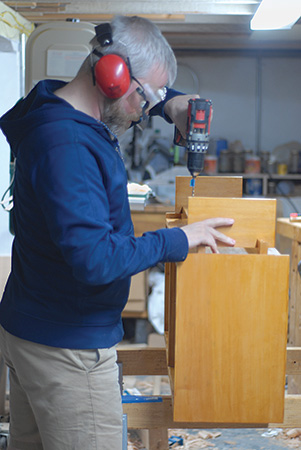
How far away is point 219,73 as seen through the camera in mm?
6199

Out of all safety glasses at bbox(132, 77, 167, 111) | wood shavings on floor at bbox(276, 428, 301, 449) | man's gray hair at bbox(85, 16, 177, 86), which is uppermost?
man's gray hair at bbox(85, 16, 177, 86)

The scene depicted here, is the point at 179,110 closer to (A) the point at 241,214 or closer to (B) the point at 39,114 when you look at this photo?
(A) the point at 241,214

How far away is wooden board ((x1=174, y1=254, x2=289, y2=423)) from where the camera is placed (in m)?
1.41

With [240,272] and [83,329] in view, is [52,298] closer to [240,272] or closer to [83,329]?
[83,329]

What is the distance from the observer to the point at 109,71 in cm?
116

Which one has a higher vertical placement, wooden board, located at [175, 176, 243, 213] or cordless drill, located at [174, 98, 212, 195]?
cordless drill, located at [174, 98, 212, 195]

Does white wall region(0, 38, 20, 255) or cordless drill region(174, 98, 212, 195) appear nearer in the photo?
cordless drill region(174, 98, 212, 195)

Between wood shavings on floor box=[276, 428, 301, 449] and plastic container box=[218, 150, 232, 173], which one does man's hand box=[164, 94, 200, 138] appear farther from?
plastic container box=[218, 150, 232, 173]

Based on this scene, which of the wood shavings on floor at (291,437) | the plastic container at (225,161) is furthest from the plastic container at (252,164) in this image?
the wood shavings on floor at (291,437)

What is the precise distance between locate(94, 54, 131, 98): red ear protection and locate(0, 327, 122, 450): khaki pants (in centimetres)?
62

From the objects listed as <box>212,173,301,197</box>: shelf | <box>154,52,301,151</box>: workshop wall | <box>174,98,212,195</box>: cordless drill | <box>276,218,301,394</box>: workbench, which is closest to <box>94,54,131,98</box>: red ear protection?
<box>174,98,212,195</box>: cordless drill

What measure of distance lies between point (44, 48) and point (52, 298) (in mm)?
2269

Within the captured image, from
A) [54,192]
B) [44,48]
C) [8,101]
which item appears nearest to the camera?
[54,192]

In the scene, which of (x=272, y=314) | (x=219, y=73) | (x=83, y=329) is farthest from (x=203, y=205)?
(x=219, y=73)
